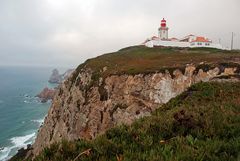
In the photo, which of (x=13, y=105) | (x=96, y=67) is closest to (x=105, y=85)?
(x=96, y=67)

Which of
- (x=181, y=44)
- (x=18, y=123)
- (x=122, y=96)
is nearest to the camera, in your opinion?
(x=122, y=96)

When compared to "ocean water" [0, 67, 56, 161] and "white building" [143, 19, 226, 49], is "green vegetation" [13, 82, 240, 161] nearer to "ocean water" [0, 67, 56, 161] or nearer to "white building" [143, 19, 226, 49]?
"ocean water" [0, 67, 56, 161]

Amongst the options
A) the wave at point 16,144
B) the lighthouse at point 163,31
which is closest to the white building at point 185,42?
the lighthouse at point 163,31

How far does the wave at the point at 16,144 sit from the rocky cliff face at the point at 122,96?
2300 cm

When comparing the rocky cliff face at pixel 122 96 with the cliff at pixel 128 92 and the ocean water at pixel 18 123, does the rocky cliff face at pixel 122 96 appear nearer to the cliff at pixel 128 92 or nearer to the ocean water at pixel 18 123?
the cliff at pixel 128 92

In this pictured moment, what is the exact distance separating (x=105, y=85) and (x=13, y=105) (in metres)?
97.7

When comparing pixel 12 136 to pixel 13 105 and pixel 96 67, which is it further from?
pixel 13 105

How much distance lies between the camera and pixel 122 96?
43.2 metres

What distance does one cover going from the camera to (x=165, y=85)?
42.3m

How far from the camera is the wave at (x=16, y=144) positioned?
67.3 meters

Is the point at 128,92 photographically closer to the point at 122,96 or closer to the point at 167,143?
the point at 122,96

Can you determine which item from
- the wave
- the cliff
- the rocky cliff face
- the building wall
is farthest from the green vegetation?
the building wall

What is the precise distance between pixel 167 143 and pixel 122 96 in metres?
36.5

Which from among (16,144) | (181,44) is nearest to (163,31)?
(181,44)
